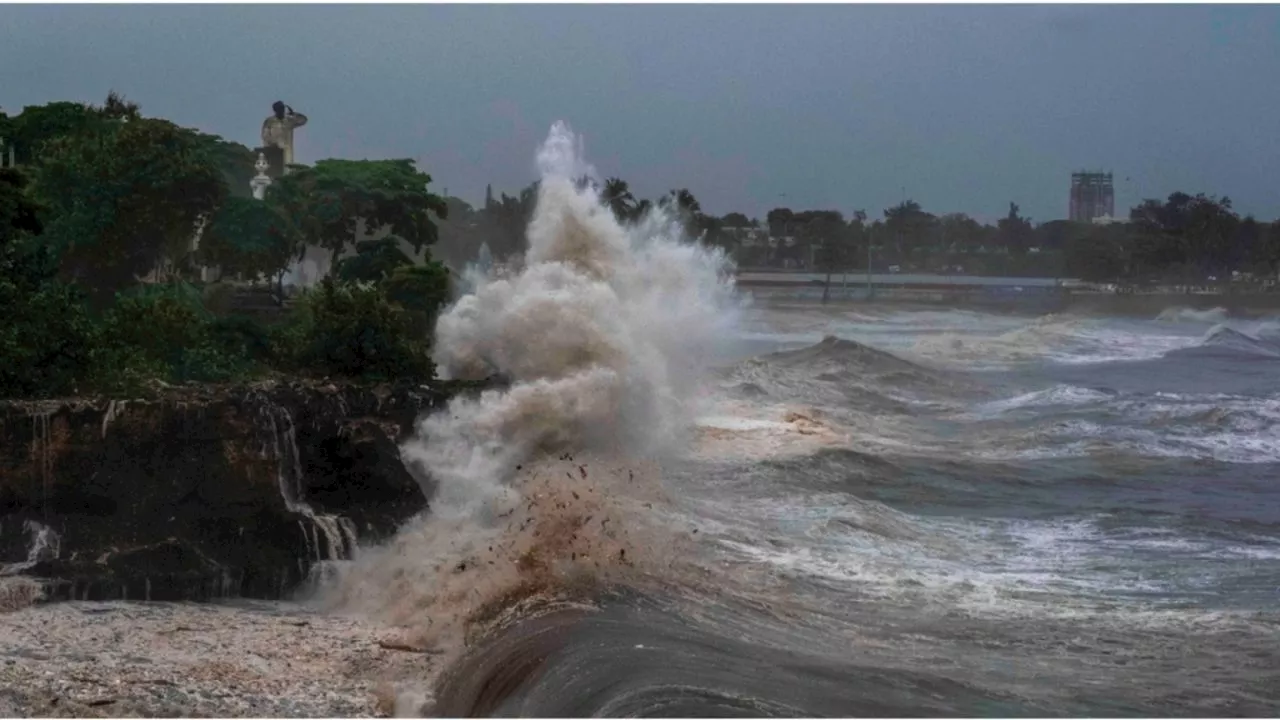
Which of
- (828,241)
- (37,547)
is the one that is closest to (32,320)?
(37,547)

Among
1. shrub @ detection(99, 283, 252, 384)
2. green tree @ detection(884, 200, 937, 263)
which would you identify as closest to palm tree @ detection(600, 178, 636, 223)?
shrub @ detection(99, 283, 252, 384)

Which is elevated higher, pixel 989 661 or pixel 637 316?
pixel 637 316

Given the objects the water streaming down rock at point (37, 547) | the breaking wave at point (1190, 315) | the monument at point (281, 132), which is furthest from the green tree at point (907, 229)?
the water streaming down rock at point (37, 547)

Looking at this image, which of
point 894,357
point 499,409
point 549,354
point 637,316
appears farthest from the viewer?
point 894,357

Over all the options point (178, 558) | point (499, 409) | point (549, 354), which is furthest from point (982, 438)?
point (178, 558)

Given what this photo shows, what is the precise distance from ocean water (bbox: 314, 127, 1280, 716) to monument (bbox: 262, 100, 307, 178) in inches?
407

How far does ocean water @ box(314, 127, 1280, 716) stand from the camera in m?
10.3

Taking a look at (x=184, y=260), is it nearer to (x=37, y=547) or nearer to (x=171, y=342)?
(x=171, y=342)

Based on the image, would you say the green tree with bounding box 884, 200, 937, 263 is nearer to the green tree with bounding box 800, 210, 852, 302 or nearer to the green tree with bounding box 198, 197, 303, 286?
the green tree with bounding box 800, 210, 852, 302

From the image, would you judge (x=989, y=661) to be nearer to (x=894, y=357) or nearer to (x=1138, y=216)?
(x=894, y=357)

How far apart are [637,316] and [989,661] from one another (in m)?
13.3

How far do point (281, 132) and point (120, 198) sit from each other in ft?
42.2

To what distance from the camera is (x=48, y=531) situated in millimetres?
14016

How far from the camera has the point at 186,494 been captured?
1470cm
